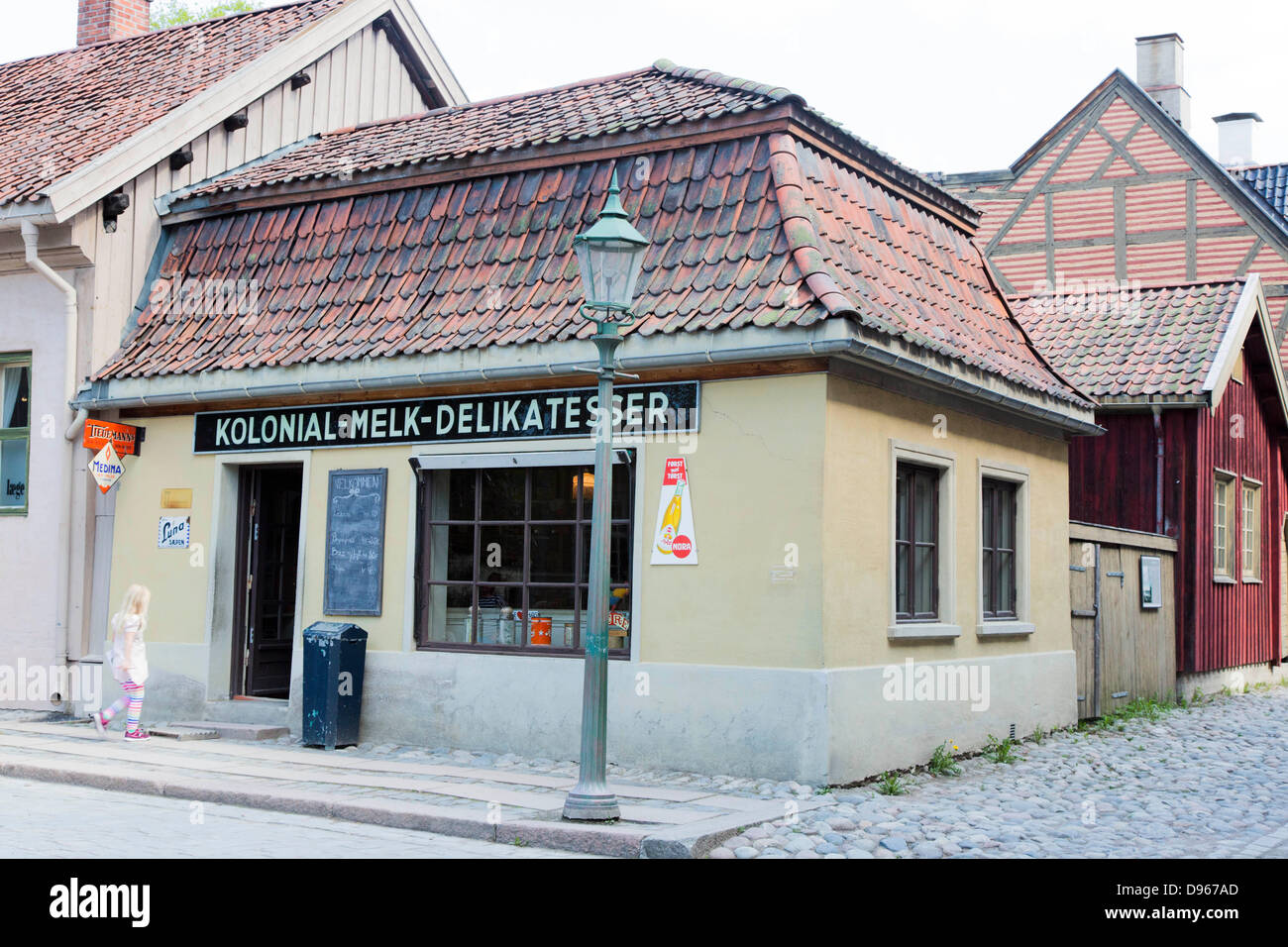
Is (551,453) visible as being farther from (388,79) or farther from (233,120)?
(388,79)

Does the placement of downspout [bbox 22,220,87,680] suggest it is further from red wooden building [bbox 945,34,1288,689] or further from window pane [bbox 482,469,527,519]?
red wooden building [bbox 945,34,1288,689]

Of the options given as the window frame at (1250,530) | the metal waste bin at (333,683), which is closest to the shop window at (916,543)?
the metal waste bin at (333,683)

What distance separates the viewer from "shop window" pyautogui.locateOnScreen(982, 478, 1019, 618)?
12.8 metres

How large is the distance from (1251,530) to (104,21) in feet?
57.4

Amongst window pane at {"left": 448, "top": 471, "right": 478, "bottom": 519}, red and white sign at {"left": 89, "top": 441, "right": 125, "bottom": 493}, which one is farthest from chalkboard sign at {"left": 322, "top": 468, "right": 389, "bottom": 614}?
red and white sign at {"left": 89, "top": 441, "right": 125, "bottom": 493}

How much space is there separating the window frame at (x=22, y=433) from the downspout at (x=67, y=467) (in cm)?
57

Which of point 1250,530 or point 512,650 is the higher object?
point 1250,530

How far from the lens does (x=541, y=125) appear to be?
43.4 feet

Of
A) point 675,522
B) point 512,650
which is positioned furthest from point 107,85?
point 675,522

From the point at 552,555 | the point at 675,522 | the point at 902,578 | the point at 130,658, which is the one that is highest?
the point at 675,522

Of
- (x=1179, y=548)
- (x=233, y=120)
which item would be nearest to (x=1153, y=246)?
(x=1179, y=548)

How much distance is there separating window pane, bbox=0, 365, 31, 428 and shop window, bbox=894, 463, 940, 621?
28.1 feet

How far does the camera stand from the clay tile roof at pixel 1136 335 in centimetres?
1723

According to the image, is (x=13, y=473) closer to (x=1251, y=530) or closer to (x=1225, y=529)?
(x=1225, y=529)
